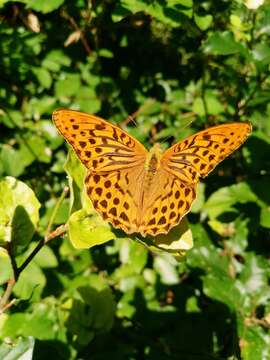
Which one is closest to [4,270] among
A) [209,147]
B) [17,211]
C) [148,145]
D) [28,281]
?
[28,281]

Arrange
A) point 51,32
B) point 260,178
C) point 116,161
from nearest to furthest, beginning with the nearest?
point 116,161 < point 260,178 < point 51,32

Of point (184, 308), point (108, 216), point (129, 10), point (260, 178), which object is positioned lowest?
point (184, 308)

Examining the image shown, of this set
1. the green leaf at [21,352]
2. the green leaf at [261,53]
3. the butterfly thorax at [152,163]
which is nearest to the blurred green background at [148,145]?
the green leaf at [261,53]

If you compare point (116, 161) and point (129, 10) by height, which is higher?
point (129, 10)

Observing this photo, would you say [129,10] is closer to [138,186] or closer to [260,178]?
[138,186]

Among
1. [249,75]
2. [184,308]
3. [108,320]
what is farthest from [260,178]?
[108,320]

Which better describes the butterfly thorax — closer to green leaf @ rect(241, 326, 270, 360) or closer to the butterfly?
the butterfly

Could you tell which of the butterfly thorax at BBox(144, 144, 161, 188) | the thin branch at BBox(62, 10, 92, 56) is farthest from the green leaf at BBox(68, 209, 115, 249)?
the thin branch at BBox(62, 10, 92, 56)

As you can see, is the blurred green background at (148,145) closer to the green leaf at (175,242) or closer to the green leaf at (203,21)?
the green leaf at (203,21)
